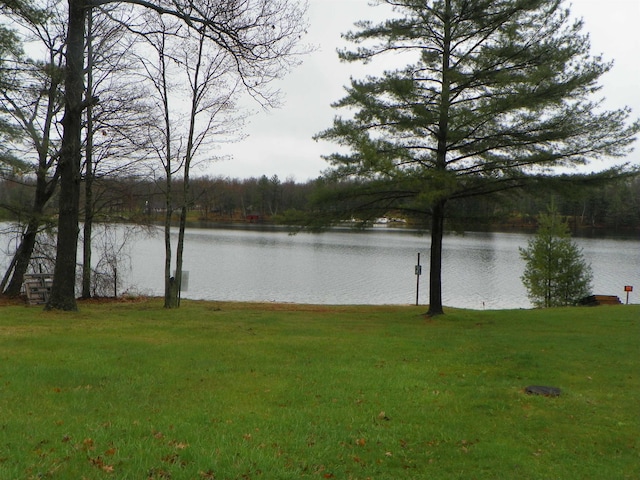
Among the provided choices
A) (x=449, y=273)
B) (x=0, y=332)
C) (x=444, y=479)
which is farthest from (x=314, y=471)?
(x=449, y=273)

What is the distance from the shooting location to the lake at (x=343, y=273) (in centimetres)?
2731

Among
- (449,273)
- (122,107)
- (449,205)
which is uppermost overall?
(122,107)

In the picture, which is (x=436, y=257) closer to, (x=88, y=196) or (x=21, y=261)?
(x=88, y=196)

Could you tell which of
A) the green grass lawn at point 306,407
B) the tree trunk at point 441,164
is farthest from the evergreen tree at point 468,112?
the green grass lawn at point 306,407

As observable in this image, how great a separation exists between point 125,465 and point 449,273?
34306mm

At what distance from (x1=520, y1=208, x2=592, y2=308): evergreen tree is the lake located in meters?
1.17

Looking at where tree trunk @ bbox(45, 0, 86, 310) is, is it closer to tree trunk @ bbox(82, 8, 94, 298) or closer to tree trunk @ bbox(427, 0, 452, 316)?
tree trunk @ bbox(82, 8, 94, 298)

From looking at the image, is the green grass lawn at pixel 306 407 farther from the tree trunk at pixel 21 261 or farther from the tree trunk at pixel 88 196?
the tree trunk at pixel 21 261

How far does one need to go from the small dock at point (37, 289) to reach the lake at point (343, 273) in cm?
610

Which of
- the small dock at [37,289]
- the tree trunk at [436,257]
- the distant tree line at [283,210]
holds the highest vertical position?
the distant tree line at [283,210]

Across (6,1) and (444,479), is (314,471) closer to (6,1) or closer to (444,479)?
(444,479)

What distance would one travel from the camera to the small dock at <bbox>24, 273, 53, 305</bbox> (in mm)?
16594

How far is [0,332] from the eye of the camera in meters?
9.19

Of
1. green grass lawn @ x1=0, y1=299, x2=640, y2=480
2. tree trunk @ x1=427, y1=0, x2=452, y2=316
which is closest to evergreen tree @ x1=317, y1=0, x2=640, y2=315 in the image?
tree trunk @ x1=427, y1=0, x2=452, y2=316
